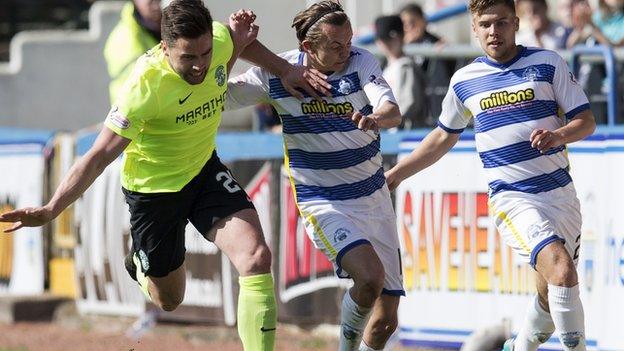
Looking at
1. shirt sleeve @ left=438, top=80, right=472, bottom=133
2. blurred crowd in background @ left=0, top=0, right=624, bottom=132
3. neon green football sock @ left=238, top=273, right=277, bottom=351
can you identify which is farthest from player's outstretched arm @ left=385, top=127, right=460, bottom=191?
blurred crowd in background @ left=0, top=0, right=624, bottom=132

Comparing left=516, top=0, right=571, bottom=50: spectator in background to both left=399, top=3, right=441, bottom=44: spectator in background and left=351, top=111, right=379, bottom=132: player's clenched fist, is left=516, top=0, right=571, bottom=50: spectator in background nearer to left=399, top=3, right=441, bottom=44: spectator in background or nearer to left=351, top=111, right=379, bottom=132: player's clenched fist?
left=399, top=3, right=441, bottom=44: spectator in background

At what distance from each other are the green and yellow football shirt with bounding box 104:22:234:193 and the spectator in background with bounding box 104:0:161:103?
8.35 ft

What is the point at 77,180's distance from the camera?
7984 mm

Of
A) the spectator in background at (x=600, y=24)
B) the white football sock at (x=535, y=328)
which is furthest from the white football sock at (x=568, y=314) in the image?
the spectator in background at (x=600, y=24)

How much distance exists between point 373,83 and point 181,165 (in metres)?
1.19

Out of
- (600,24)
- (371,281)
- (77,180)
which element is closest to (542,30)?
(600,24)

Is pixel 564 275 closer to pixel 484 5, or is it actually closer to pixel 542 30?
pixel 484 5

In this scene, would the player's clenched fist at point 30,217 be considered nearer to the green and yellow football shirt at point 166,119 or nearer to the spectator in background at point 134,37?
the green and yellow football shirt at point 166,119

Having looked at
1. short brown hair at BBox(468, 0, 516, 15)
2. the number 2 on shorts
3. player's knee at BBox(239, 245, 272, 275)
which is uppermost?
short brown hair at BBox(468, 0, 516, 15)

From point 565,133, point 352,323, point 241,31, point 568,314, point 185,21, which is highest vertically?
point 185,21

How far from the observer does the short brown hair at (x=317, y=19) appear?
857cm

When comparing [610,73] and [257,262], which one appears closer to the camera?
[257,262]

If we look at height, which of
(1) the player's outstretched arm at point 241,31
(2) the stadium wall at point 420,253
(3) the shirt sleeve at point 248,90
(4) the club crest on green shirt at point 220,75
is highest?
(1) the player's outstretched arm at point 241,31

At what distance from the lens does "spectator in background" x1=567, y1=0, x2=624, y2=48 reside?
12406 mm
